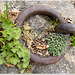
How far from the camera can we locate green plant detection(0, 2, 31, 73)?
2248 millimetres

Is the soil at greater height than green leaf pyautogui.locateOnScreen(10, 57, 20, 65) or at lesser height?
greater

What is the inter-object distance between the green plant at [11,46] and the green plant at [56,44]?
2.65 ft

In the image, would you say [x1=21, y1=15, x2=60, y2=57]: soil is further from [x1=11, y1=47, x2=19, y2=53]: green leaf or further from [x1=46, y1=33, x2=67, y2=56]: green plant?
[x1=11, y1=47, x2=19, y2=53]: green leaf

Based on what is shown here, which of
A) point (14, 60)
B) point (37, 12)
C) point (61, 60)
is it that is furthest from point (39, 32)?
point (14, 60)

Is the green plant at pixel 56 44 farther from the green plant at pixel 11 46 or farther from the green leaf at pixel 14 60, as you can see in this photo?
the green leaf at pixel 14 60

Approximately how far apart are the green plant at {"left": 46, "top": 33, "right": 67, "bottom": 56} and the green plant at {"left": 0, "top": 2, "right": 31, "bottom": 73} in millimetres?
806

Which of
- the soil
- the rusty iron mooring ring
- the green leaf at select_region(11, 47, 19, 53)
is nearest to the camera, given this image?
the green leaf at select_region(11, 47, 19, 53)

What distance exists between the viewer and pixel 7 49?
238 cm

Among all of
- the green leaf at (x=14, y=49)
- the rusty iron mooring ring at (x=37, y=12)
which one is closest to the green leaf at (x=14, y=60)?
the green leaf at (x=14, y=49)

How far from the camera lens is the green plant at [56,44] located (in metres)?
2.80

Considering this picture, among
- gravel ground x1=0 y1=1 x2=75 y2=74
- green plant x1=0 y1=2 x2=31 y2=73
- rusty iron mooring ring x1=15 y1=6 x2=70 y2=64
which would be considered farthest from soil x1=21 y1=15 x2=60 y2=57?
green plant x1=0 y1=2 x2=31 y2=73

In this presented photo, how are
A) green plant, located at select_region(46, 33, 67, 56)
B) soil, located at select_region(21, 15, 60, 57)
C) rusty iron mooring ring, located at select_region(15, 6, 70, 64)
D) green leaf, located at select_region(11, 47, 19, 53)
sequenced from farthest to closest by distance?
soil, located at select_region(21, 15, 60, 57), green plant, located at select_region(46, 33, 67, 56), rusty iron mooring ring, located at select_region(15, 6, 70, 64), green leaf, located at select_region(11, 47, 19, 53)

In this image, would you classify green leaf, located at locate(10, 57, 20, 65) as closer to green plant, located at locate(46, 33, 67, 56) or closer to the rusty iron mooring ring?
the rusty iron mooring ring

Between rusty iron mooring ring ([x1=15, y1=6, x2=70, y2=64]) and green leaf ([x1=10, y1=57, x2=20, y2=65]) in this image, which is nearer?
green leaf ([x1=10, y1=57, x2=20, y2=65])
